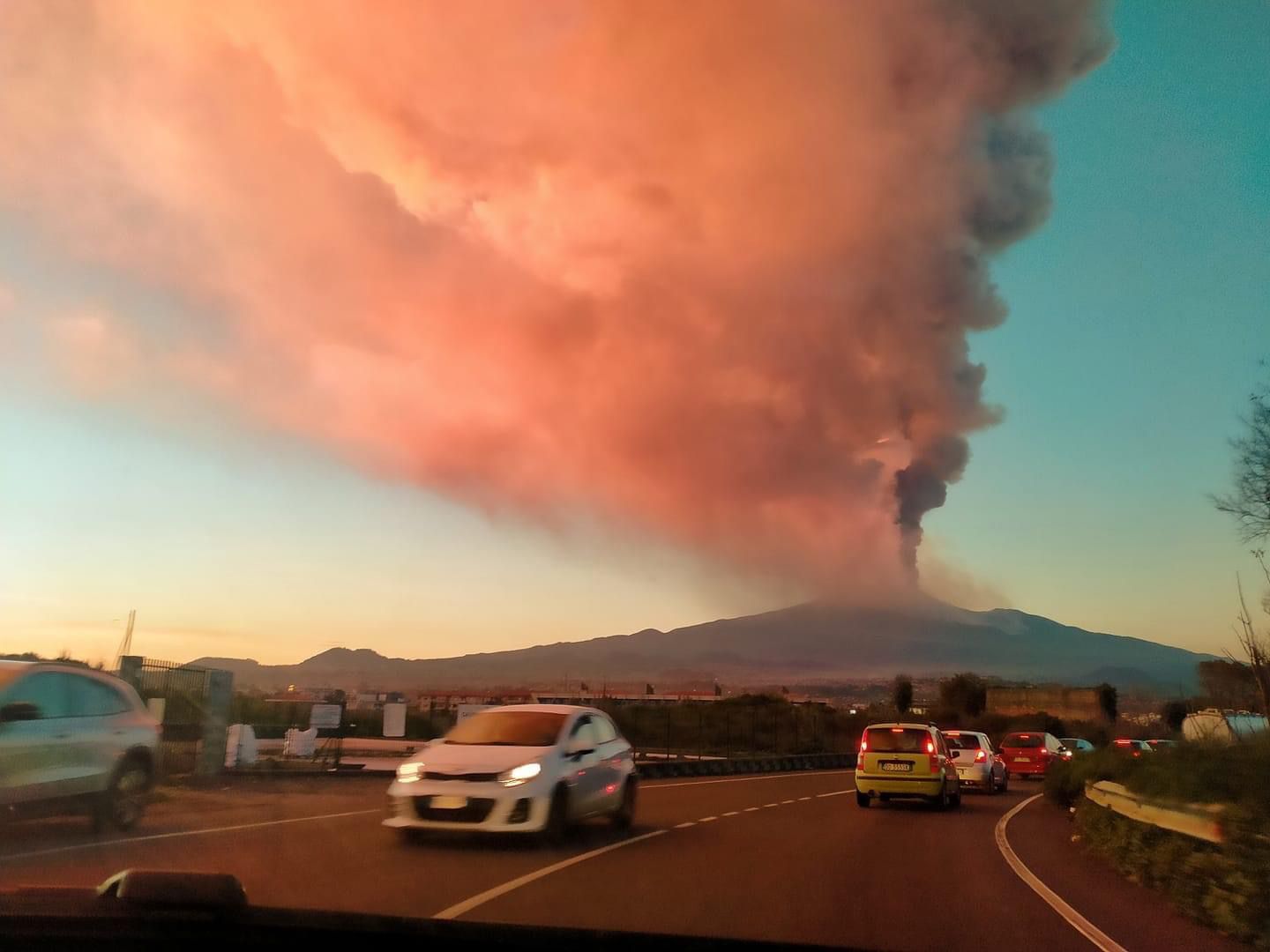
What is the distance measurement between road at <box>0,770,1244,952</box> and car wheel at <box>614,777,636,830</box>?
0.80ft

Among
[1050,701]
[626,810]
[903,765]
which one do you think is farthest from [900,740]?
[1050,701]

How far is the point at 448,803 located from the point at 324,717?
55.8 feet

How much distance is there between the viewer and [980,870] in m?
11.7

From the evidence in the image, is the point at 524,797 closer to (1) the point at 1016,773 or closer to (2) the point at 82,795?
(2) the point at 82,795

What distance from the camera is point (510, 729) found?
504 inches

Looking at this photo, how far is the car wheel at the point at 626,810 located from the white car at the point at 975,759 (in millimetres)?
14654

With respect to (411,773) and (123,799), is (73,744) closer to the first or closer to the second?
(123,799)

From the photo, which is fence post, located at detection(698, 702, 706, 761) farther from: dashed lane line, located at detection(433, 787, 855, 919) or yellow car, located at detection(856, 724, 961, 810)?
dashed lane line, located at detection(433, 787, 855, 919)

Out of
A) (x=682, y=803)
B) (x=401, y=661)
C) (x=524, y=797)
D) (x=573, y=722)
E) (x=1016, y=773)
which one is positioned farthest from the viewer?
(x=401, y=661)

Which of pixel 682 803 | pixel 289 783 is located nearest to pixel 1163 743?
pixel 682 803

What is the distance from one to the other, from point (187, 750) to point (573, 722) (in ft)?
35.3

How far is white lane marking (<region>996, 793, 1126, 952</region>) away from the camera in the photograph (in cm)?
802

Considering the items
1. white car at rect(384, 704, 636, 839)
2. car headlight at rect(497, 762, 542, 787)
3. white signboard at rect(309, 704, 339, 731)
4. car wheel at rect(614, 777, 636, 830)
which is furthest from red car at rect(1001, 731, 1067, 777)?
car headlight at rect(497, 762, 542, 787)

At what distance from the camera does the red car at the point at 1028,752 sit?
118 feet
